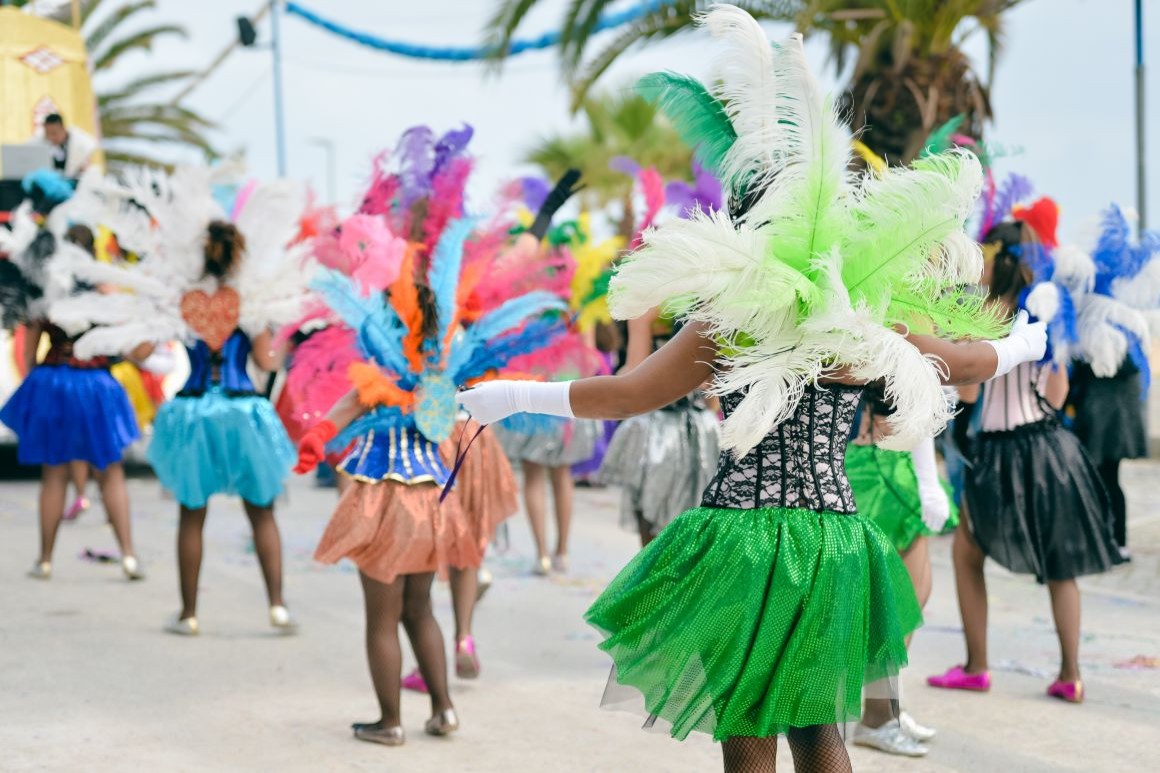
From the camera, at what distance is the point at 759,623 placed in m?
3.19

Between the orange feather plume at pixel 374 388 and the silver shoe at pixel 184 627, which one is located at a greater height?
the orange feather plume at pixel 374 388

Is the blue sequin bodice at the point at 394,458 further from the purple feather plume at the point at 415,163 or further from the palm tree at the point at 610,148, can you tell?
the palm tree at the point at 610,148

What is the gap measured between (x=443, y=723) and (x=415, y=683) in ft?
2.41

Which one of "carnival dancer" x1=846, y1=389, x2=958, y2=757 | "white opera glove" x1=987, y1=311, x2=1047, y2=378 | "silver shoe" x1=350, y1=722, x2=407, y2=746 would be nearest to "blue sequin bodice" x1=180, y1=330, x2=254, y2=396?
"silver shoe" x1=350, y1=722, x2=407, y2=746

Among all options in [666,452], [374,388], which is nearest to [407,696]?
[374,388]

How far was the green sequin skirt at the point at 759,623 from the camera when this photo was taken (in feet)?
10.4

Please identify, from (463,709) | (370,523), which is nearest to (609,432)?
(463,709)

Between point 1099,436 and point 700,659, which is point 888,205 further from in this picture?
point 1099,436

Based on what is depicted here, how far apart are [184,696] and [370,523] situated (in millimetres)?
1372

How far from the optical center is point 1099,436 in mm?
7852

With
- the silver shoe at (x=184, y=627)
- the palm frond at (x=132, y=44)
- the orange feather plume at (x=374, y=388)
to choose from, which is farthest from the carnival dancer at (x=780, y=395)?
the palm frond at (x=132, y=44)
